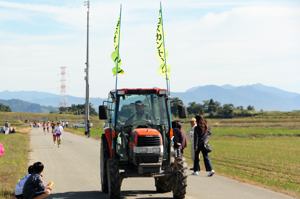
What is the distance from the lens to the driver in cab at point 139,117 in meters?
13.2

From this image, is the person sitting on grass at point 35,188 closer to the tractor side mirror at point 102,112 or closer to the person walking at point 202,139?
the tractor side mirror at point 102,112

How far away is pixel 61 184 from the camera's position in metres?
16.2

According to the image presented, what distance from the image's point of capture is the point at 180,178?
1287 cm

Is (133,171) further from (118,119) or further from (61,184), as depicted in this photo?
(61,184)

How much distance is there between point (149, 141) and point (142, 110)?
1.08m

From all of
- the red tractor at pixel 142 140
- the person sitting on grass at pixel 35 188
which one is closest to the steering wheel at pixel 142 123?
the red tractor at pixel 142 140

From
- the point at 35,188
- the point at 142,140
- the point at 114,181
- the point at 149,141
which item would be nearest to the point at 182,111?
the point at 149,141

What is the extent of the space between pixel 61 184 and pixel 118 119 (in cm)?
399

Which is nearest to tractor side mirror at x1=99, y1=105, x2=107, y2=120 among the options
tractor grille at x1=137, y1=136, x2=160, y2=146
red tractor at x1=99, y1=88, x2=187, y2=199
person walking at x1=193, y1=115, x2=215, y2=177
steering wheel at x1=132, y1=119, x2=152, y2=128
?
red tractor at x1=99, y1=88, x2=187, y2=199

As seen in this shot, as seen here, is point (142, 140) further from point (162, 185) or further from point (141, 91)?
point (162, 185)

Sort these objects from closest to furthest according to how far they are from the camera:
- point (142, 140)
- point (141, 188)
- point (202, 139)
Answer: point (142, 140) < point (141, 188) < point (202, 139)

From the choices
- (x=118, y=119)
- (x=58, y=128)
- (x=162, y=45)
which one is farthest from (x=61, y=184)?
(x=58, y=128)

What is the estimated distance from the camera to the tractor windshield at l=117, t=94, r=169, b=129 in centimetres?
1323

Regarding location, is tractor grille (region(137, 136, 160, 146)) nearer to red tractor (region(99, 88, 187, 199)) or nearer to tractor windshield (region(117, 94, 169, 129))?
red tractor (region(99, 88, 187, 199))
